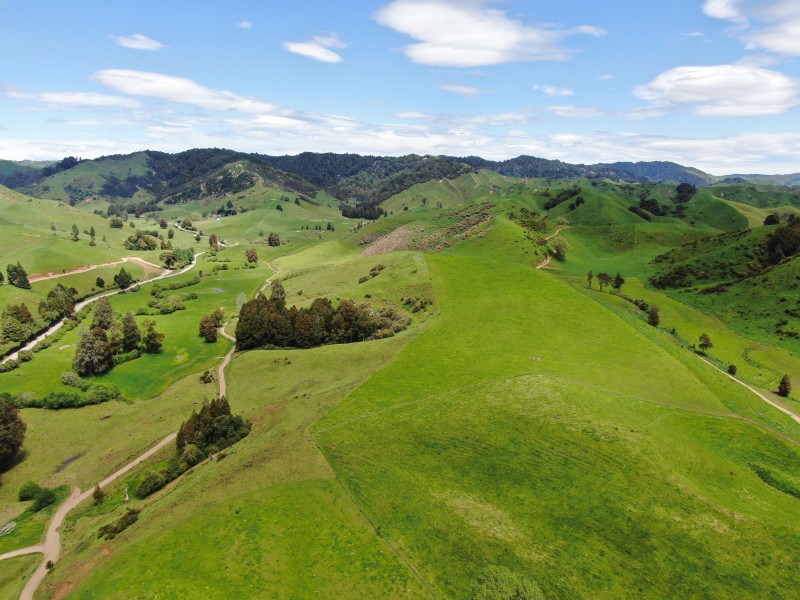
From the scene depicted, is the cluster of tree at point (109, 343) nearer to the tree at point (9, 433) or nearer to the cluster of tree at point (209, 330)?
the cluster of tree at point (209, 330)

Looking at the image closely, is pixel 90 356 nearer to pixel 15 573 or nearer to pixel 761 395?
pixel 15 573

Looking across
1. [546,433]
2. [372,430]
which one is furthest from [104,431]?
[546,433]

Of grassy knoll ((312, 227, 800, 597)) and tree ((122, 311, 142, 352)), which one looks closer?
grassy knoll ((312, 227, 800, 597))

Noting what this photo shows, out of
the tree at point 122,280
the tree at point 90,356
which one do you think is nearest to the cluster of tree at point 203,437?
the tree at point 90,356

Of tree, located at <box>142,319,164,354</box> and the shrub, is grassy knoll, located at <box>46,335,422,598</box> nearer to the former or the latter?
the shrub

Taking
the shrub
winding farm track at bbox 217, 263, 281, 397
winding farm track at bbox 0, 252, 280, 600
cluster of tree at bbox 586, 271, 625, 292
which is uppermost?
cluster of tree at bbox 586, 271, 625, 292

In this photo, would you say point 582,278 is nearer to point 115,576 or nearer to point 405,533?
point 405,533

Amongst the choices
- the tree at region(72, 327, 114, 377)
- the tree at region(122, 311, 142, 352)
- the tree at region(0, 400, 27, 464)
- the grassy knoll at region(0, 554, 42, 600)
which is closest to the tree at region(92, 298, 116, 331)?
the tree at region(122, 311, 142, 352)
